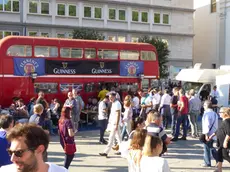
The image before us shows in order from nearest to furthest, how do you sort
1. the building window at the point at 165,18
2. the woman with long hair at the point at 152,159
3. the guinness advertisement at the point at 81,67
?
the woman with long hair at the point at 152,159 < the guinness advertisement at the point at 81,67 < the building window at the point at 165,18

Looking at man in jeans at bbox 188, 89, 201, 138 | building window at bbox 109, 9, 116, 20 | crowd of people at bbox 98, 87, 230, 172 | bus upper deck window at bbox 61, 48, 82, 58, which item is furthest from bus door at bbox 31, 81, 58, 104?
building window at bbox 109, 9, 116, 20

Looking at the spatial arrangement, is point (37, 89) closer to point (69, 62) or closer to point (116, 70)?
point (69, 62)

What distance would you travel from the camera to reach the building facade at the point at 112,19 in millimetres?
36344

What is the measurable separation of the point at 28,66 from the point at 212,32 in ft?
118

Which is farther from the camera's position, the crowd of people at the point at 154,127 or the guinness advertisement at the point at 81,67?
the guinness advertisement at the point at 81,67

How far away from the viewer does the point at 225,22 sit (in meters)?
44.9

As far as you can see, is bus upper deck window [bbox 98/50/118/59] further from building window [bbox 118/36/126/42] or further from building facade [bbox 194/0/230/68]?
building facade [bbox 194/0/230/68]

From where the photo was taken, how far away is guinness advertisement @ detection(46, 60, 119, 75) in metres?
18.1

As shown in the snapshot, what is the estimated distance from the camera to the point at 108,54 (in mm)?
19891

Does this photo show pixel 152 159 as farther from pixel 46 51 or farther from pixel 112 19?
pixel 112 19

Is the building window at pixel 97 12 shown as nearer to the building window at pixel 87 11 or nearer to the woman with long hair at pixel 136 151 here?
the building window at pixel 87 11

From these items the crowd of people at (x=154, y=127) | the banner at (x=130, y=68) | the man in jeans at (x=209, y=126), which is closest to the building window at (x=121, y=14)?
the banner at (x=130, y=68)

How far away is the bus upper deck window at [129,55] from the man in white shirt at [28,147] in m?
17.7

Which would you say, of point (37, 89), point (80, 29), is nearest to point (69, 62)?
point (37, 89)
